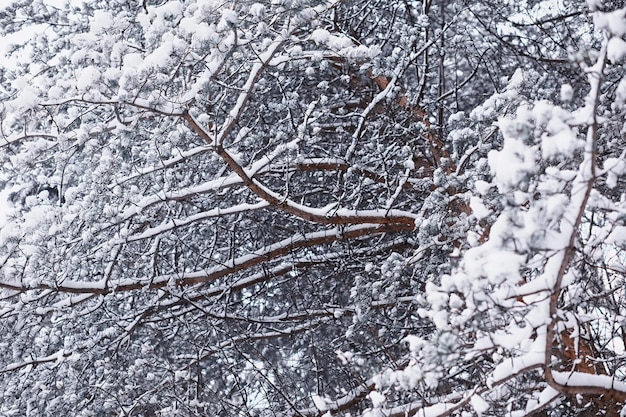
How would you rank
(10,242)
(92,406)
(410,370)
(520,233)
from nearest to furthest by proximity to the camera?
1. (520,233)
2. (410,370)
3. (10,242)
4. (92,406)

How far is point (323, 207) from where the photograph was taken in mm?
5496

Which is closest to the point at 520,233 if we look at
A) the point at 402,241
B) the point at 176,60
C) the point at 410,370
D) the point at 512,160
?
the point at 512,160

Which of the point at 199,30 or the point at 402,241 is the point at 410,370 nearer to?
the point at 199,30

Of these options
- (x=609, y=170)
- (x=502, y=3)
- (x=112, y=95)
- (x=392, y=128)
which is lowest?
(x=609, y=170)

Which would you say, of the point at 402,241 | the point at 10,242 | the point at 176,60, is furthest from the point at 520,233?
the point at 402,241

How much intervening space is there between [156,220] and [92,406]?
5.95ft

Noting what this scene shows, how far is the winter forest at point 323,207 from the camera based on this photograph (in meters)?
2.40

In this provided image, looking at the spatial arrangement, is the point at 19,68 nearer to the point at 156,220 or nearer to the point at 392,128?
the point at 156,220

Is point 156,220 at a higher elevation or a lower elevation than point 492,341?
higher

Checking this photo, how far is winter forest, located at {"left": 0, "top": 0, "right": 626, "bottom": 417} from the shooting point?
2.40 m

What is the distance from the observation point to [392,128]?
572 cm

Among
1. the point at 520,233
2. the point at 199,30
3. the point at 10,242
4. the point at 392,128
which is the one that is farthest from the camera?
the point at 392,128

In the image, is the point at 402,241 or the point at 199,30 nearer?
the point at 199,30

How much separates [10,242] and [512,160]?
11.8 feet
